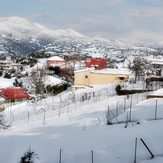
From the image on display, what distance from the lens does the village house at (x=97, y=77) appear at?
28.9m

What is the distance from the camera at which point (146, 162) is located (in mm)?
5195

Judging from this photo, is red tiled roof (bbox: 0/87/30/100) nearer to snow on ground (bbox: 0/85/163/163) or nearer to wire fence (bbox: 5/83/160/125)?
wire fence (bbox: 5/83/160/125)

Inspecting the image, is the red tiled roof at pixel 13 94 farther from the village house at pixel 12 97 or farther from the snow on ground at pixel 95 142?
the snow on ground at pixel 95 142

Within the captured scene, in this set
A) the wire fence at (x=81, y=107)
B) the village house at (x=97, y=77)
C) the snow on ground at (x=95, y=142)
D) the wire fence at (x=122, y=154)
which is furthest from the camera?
the village house at (x=97, y=77)

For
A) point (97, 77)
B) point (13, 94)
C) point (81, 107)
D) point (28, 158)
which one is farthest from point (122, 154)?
point (97, 77)

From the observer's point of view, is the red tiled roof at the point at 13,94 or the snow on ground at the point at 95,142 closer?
the snow on ground at the point at 95,142

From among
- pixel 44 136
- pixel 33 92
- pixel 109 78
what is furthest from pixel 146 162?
pixel 33 92

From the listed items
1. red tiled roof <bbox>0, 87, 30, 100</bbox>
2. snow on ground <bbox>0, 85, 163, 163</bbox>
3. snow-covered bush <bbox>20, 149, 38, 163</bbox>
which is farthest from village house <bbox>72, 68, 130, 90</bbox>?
snow-covered bush <bbox>20, 149, 38, 163</bbox>

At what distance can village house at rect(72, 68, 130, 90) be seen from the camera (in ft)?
94.7

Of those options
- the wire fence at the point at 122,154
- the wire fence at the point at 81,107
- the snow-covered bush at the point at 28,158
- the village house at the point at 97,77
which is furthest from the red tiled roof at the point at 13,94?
the wire fence at the point at 122,154

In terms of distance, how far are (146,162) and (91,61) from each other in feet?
146

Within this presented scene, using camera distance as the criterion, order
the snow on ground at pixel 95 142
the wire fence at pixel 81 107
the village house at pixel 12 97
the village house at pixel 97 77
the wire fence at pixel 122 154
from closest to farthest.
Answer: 1. the wire fence at pixel 122 154
2. the snow on ground at pixel 95 142
3. the wire fence at pixel 81 107
4. the village house at pixel 12 97
5. the village house at pixel 97 77

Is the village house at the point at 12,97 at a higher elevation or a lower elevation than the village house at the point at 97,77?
lower

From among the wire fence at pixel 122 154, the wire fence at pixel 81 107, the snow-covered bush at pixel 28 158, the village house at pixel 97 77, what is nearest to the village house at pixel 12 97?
the wire fence at pixel 81 107
